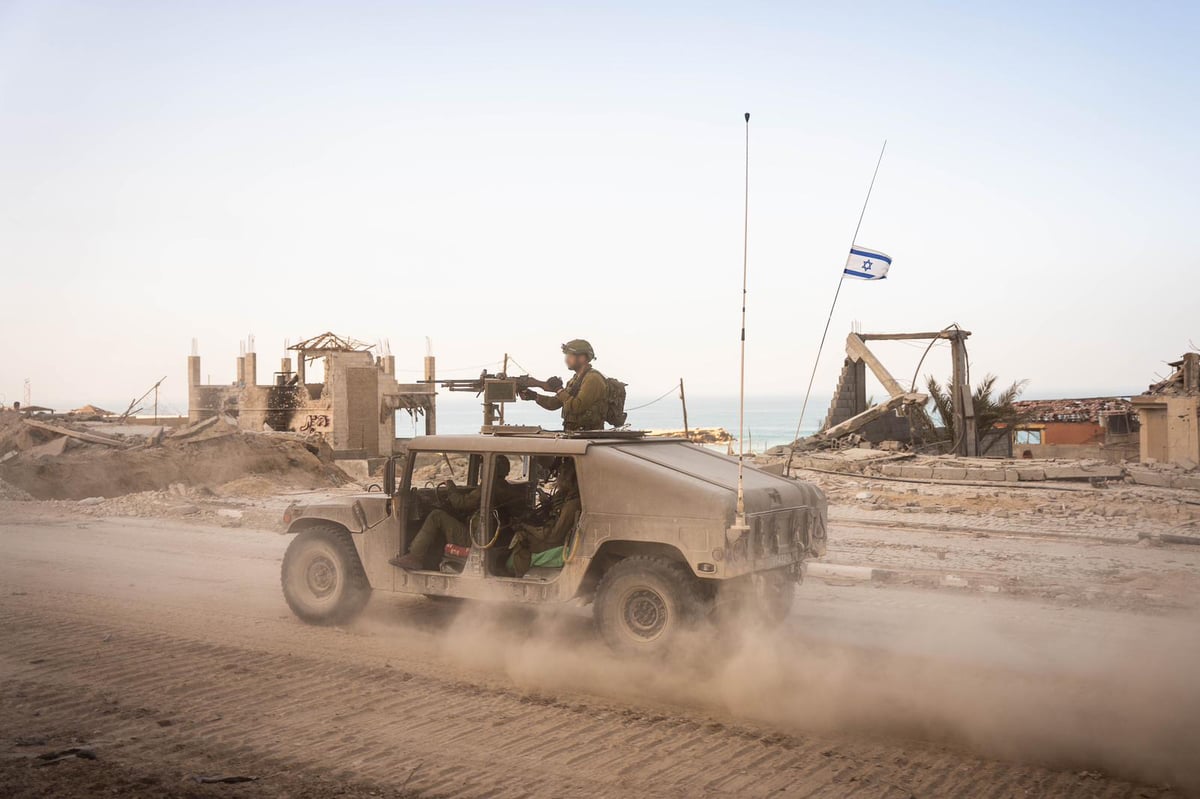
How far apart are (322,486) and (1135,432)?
77.4ft

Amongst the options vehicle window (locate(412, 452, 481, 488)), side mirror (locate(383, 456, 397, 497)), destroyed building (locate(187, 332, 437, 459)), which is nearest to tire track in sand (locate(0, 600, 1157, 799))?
side mirror (locate(383, 456, 397, 497))

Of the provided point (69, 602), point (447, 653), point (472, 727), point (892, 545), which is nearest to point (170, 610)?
point (69, 602)

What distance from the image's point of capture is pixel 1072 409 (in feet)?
121

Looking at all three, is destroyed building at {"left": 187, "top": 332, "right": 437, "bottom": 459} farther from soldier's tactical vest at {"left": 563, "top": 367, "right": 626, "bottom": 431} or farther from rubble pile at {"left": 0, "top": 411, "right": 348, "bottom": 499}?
soldier's tactical vest at {"left": 563, "top": 367, "right": 626, "bottom": 431}

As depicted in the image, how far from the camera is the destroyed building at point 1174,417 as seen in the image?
19.7 meters

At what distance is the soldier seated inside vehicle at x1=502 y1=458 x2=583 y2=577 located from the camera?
759 centimetres

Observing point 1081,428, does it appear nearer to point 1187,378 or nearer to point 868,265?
point 1187,378

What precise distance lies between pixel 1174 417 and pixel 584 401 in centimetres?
1630

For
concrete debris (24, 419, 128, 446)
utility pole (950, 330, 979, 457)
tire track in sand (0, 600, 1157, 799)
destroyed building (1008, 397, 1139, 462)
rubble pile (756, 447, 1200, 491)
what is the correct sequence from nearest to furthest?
tire track in sand (0, 600, 1157, 799)
rubble pile (756, 447, 1200, 491)
utility pole (950, 330, 979, 457)
concrete debris (24, 419, 128, 446)
destroyed building (1008, 397, 1139, 462)

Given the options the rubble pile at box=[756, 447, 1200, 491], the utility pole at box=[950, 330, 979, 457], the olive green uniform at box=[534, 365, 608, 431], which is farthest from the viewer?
the utility pole at box=[950, 330, 979, 457]

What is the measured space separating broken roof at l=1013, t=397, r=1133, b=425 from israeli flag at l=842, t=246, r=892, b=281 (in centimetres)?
2571

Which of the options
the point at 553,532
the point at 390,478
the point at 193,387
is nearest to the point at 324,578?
the point at 390,478

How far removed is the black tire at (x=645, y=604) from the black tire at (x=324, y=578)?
2368 millimetres

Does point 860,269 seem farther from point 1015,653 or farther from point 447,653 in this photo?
point 447,653
